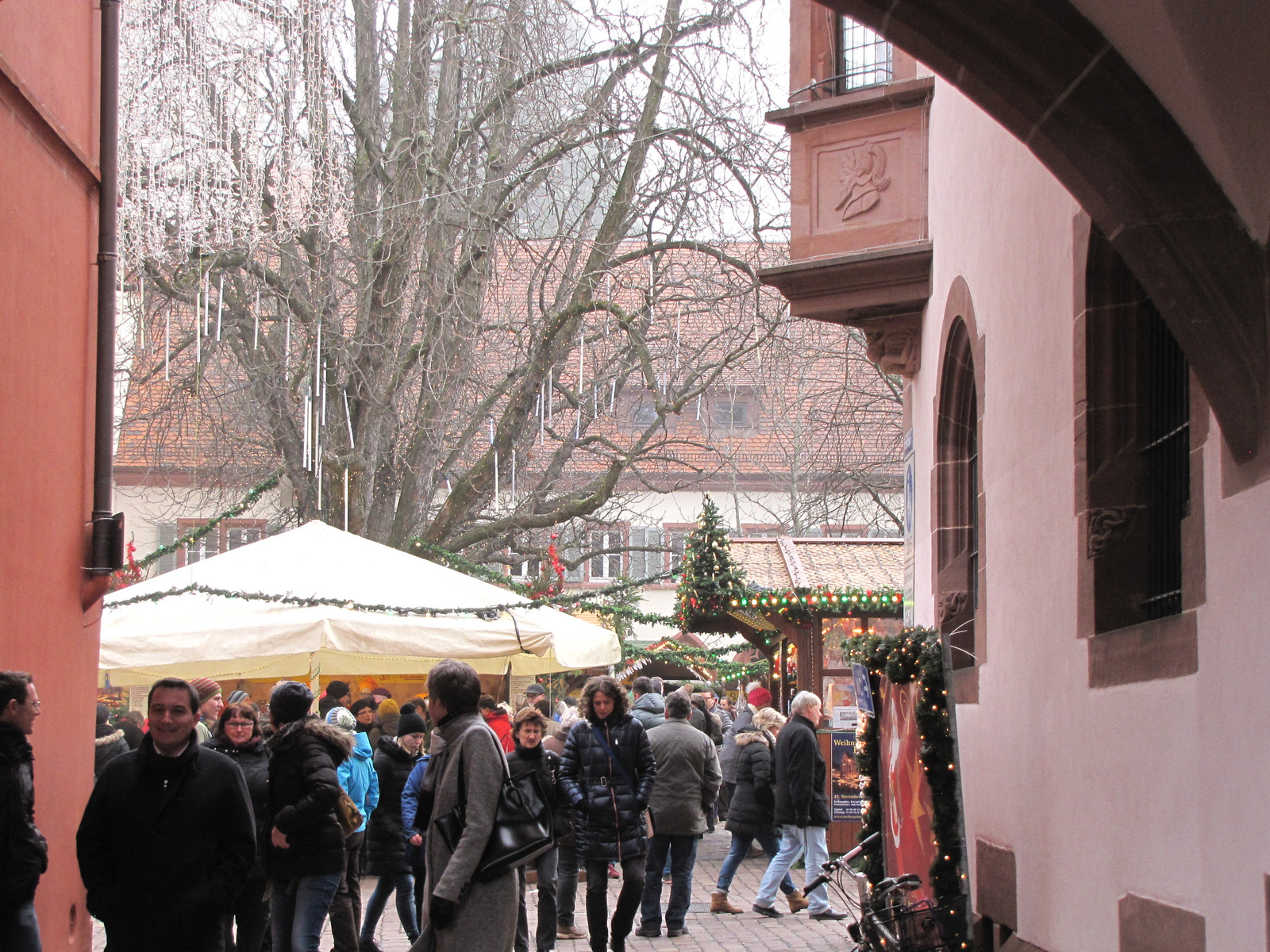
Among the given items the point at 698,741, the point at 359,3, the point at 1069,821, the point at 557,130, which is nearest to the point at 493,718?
the point at 698,741

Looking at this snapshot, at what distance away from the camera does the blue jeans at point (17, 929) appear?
5.89 m

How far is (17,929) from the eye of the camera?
19.4 ft

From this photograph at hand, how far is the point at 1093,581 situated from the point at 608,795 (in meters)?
4.64

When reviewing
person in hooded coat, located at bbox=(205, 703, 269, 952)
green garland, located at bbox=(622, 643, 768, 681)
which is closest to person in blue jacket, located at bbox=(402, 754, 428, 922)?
person in hooded coat, located at bbox=(205, 703, 269, 952)

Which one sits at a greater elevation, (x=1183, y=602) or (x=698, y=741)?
(x=1183, y=602)

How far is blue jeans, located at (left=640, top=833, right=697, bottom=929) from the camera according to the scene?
11.4 meters

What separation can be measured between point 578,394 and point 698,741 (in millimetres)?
9402

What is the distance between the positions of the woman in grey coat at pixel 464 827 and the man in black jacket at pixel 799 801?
23.2 ft

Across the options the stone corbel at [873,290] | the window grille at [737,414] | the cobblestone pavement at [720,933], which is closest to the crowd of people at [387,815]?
the cobblestone pavement at [720,933]

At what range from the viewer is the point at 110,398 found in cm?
862

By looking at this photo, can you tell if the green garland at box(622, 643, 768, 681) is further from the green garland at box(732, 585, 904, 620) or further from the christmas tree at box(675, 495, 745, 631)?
the green garland at box(732, 585, 904, 620)

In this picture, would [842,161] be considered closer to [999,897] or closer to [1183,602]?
[999,897]

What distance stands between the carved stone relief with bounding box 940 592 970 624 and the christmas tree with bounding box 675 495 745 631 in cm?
759

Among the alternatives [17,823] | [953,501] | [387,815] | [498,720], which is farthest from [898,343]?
[17,823]
